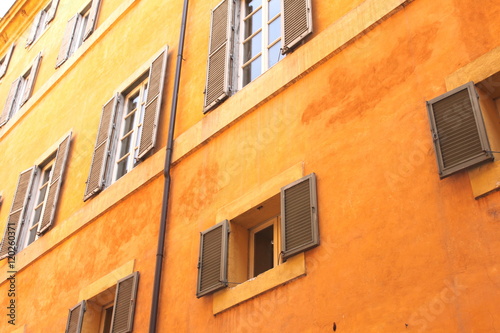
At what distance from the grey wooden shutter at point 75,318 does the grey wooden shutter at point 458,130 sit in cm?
485

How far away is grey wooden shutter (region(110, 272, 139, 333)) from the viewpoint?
24.2 feet

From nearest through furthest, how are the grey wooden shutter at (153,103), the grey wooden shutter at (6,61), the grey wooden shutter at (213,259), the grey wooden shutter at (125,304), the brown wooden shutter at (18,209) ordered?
the grey wooden shutter at (213,259) < the grey wooden shutter at (125,304) < the grey wooden shutter at (153,103) < the brown wooden shutter at (18,209) < the grey wooden shutter at (6,61)

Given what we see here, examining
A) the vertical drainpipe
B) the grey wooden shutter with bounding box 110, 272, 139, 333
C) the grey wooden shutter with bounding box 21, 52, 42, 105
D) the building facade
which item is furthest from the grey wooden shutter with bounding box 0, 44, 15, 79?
the grey wooden shutter with bounding box 110, 272, 139, 333

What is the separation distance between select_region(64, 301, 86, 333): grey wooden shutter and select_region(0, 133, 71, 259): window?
2.06 metres

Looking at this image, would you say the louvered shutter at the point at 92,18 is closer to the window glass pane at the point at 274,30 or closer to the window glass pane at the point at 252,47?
the window glass pane at the point at 252,47

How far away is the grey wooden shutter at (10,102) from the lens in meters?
15.2

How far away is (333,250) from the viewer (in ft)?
18.0

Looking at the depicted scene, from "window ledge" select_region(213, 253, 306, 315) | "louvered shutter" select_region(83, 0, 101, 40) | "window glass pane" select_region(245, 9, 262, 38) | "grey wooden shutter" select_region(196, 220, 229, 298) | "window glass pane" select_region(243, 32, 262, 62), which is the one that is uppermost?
"louvered shutter" select_region(83, 0, 101, 40)

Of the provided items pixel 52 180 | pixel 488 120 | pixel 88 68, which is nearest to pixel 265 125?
pixel 488 120

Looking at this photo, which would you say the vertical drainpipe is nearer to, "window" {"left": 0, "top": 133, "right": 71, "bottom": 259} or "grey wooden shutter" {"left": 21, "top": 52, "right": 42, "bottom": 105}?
"window" {"left": 0, "top": 133, "right": 71, "bottom": 259}

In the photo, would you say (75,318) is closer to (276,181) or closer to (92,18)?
(276,181)

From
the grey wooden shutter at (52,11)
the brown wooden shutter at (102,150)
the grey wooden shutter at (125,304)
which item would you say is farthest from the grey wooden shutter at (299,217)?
the grey wooden shutter at (52,11)

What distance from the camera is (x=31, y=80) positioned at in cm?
1478

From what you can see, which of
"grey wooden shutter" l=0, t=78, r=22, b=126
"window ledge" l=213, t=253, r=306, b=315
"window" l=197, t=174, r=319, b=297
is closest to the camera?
"window ledge" l=213, t=253, r=306, b=315
